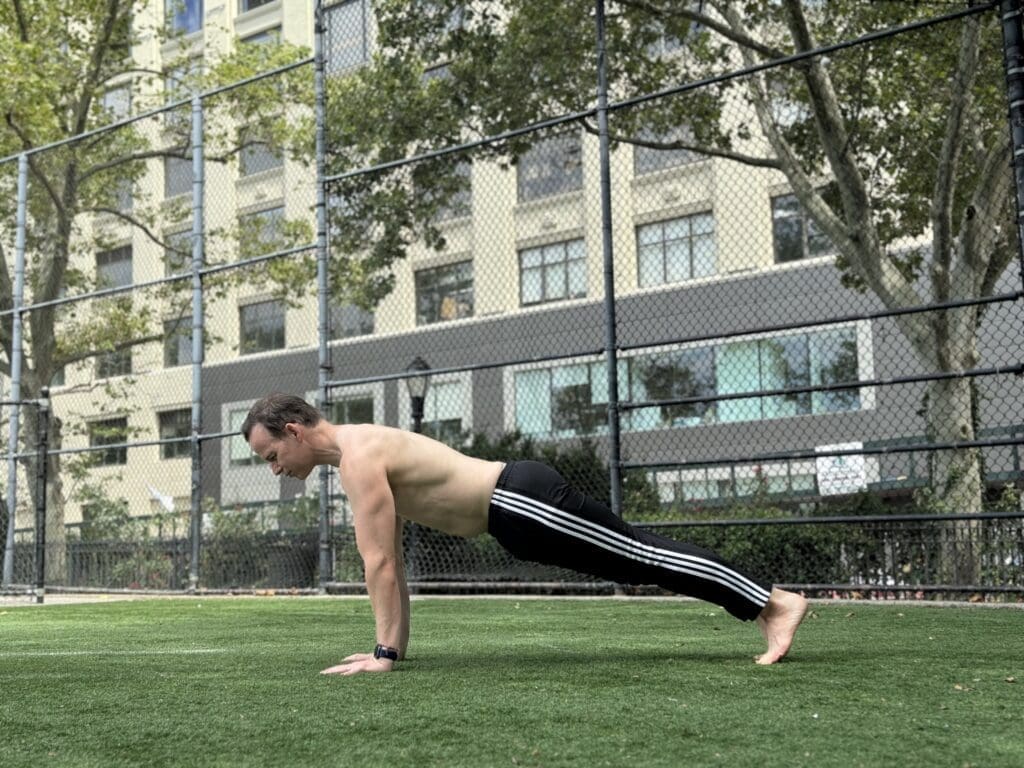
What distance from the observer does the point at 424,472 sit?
436 cm

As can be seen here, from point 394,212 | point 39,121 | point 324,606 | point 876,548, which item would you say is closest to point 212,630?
point 324,606

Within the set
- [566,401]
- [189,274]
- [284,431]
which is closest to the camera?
[284,431]

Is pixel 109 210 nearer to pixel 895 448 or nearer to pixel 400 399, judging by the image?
pixel 400 399

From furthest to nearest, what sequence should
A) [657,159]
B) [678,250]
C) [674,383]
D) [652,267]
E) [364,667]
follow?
[657,159] → [652,267] → [678,250] → [674,383] → [364,667]

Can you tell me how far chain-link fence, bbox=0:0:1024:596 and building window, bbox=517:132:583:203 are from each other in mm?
118

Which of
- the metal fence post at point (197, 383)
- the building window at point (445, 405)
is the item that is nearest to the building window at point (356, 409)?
the building window at point (445, 405)

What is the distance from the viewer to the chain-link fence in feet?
36.7

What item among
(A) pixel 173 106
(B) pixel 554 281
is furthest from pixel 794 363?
(A) pixel 173 106

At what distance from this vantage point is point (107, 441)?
111ft

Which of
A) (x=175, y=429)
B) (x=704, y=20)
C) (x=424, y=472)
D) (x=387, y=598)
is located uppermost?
(x=704, y=20)

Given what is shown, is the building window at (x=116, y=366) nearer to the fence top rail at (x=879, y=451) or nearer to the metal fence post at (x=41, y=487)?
the metal fence post at (x=41, y=487)

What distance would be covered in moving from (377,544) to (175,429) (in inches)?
1243

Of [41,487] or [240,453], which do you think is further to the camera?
[240,453]

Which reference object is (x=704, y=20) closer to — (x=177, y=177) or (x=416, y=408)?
(x=416, y=408)
